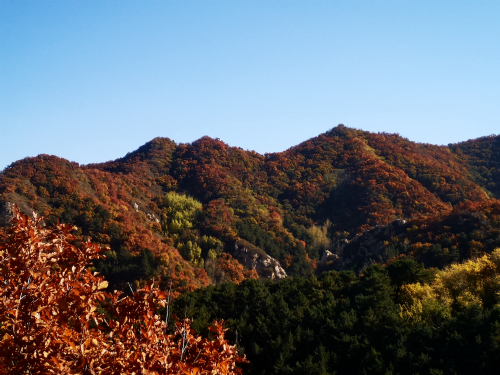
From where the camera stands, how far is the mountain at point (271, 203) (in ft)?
94.0

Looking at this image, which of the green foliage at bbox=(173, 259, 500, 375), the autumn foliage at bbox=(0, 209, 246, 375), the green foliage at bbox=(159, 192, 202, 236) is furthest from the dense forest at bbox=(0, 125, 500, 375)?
the autumn foliage at bbox=(0, 209, 246, 375)

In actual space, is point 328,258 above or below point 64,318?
Result: below

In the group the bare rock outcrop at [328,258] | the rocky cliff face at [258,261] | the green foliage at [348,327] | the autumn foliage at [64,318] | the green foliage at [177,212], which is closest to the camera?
the autumn foliage at [64,318]

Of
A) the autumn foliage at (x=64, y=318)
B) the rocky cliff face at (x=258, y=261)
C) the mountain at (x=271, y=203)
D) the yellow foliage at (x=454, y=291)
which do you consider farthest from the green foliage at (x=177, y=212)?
the autumn foliage at (x=64, y=318)

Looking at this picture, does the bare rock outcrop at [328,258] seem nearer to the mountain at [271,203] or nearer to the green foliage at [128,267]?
the mountain at [271,203]

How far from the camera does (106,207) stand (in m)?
34.3

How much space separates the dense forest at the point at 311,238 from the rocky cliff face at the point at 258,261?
0.46 feet

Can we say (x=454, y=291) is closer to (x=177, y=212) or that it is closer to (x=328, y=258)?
(x=328, y=258)

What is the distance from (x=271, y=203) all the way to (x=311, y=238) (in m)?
8.05

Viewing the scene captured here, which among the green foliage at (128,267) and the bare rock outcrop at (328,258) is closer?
the green foliage at (128,267)

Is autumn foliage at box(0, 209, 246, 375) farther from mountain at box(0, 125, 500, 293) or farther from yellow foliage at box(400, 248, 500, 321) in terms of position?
mountain at box(0, 125, 500, 293)

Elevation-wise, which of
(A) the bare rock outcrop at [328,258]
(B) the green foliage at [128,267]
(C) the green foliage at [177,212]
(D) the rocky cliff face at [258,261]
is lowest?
(A) the bare rock outcrop at [328,258]

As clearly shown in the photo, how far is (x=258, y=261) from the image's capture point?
3659cm

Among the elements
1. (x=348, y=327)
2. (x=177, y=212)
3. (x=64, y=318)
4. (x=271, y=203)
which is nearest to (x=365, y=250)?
(x=271, y=203)
